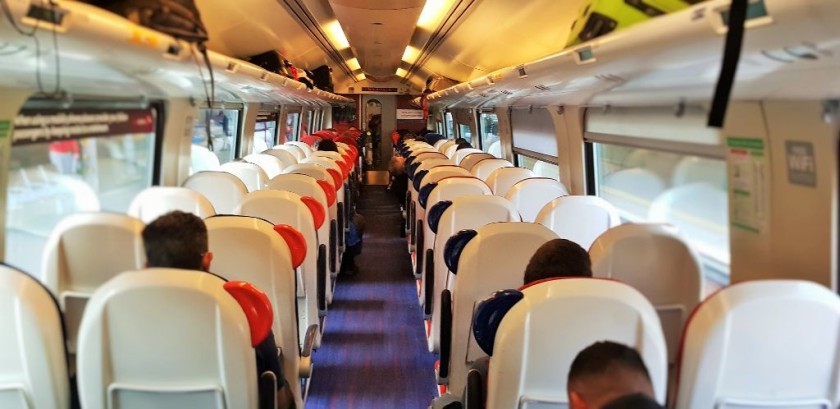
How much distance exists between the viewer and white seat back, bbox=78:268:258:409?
7.60 ft

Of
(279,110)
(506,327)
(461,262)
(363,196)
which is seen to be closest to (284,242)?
(461,262)

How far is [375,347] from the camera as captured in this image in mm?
6445

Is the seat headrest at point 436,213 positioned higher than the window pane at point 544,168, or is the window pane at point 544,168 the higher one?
the window pane at point 544,168

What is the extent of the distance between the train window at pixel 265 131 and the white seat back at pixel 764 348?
9317 millimetres

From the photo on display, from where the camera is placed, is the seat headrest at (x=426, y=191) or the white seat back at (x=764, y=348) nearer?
the white seat back at (x=764, y=348)

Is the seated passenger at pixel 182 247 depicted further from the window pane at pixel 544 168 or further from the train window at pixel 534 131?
the window pane at pixel 544 168

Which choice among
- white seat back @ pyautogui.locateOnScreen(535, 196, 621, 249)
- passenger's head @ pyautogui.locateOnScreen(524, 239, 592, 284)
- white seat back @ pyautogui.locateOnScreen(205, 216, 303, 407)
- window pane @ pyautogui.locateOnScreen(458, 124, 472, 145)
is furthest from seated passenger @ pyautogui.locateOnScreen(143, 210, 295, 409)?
window pane @ pyautogui.locateOnScreen(458, 124, 472, 145)

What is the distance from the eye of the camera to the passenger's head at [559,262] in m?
3.00

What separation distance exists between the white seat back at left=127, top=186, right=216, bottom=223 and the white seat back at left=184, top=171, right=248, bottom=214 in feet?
2.50

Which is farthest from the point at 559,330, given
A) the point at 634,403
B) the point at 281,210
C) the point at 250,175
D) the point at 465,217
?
the point at 250,175

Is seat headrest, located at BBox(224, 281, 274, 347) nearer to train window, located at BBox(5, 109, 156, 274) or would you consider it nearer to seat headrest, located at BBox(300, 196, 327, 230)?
train window, located at BBox(5, 109, 156, 274)

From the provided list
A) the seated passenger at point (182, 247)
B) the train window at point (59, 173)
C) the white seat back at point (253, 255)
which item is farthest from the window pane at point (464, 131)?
the seated passenger at point (182, 247)

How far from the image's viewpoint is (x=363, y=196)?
17.9 m

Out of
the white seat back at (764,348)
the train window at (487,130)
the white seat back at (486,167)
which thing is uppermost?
the train window at (487,130)
